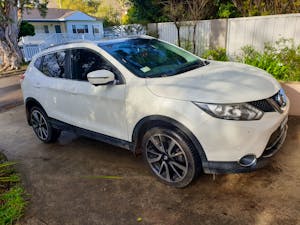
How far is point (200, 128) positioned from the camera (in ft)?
8.25

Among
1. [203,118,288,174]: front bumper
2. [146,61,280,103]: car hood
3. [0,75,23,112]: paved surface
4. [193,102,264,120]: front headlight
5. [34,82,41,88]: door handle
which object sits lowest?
[0,75,23,112]: paved surface

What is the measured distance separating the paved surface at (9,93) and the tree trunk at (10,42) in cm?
233

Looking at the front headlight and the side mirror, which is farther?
the side mirror

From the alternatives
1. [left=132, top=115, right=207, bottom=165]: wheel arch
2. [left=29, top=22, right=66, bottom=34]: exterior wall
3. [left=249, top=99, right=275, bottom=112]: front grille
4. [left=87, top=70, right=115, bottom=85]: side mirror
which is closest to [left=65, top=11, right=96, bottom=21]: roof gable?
[left=29, top=22, right=66, bottom=34]: exterior wall

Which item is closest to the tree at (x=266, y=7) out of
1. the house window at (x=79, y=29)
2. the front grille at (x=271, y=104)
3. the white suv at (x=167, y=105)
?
the white suv at (x=167, y=105)

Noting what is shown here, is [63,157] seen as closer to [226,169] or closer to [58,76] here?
[58,76]

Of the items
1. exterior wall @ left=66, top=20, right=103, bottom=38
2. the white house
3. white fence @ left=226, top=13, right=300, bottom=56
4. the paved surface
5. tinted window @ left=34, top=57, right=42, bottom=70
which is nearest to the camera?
tinted window @ left=34, top=57, right=42, bottom=70

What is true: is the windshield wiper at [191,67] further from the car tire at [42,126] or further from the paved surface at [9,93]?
the paved surface at [9,93]

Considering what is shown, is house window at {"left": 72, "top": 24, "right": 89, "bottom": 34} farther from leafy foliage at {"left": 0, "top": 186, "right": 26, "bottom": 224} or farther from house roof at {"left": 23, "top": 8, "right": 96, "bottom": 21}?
leafy foliage at {"left": 0, "top": 186, "right": 26, "bottom": 224}

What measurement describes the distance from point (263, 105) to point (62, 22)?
33615 millimetres

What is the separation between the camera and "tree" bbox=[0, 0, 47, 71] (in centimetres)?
1324

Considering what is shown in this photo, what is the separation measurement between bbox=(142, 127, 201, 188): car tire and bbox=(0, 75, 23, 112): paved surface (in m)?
6.02

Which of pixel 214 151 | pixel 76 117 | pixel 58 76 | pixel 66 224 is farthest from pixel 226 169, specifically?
pixel 58 76

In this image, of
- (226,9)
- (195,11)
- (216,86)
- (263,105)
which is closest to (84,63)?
(216,86)
